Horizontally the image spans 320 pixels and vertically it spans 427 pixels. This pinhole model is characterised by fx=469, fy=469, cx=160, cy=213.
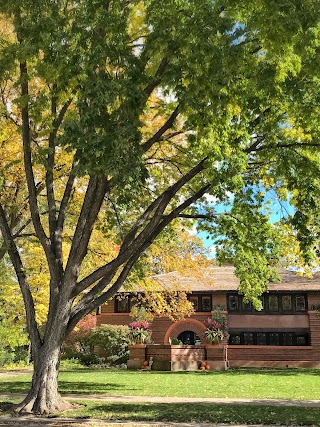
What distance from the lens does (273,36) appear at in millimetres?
7328

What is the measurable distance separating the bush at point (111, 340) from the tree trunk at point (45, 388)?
22.1 metres

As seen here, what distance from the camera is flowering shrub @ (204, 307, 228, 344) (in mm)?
27125

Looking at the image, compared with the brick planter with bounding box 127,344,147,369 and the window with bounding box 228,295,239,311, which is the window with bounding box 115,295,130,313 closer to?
the window with bounding box 228,295,239,311

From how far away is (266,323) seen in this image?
32.4 metres

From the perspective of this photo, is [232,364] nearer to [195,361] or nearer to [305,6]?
[195,361]

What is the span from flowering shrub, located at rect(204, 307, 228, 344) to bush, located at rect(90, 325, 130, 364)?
5817mm

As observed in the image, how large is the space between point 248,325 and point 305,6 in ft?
91.5

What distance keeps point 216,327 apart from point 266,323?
483cm

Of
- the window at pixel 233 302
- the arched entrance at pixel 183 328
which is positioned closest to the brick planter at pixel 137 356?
the arched entrance at pixel 183 328

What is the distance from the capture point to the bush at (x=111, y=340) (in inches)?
1272

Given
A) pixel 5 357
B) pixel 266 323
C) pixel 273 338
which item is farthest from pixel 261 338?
pixel 5 357

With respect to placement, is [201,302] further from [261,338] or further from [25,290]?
[25,290]

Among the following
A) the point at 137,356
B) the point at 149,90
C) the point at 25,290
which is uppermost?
the point at 149,90

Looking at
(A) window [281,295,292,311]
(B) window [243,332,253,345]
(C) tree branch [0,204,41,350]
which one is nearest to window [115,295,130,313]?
(B) window [243,332,253,345]
